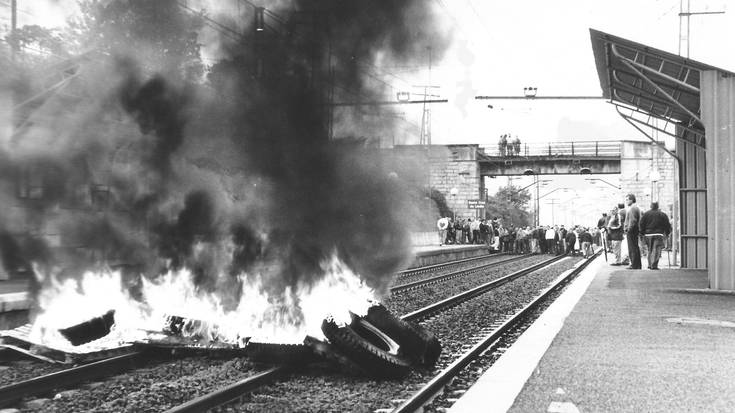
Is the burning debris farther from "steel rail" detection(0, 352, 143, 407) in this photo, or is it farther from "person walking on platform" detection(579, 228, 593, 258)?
"person walking on platform" detection(579, 228, 593, 258)

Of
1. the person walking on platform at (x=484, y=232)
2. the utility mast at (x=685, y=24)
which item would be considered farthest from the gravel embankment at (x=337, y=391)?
the person walking on platform at (x=484, y=232)

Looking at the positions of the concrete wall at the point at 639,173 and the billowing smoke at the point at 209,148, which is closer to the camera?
the billowing smoke at the point at 209,148

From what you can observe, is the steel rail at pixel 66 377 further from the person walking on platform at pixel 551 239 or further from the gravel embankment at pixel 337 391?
the person walking on platform at pixel 551 239

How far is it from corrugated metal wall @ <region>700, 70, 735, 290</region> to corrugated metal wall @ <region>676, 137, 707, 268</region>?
5.64 metres

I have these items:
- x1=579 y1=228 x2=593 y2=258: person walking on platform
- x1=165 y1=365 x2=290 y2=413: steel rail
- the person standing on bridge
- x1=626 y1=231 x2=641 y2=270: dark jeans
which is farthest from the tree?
x1=165 y1=365 x2=290 y2=413: steel rail

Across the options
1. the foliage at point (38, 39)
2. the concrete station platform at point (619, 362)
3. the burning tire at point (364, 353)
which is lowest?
the concrete station platform at point (619, 362)

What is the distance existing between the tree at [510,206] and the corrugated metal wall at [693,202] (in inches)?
2266

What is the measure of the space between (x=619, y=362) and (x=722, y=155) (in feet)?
22.9

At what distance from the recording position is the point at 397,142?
9.23m

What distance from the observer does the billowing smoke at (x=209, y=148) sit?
327 inches

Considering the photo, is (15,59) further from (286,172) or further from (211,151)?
(286,172)

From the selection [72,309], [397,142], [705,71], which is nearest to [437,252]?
[705,71]

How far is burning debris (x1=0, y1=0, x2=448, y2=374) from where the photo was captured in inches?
322

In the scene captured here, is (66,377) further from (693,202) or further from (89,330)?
(693,202)
